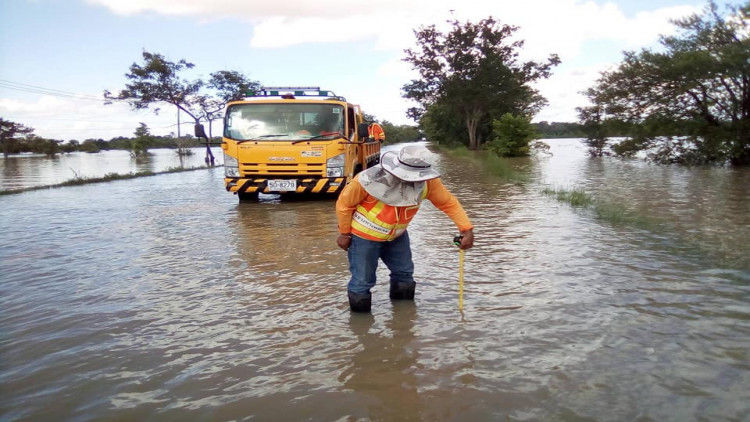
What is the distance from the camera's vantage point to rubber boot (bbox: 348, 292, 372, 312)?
13.0 feet

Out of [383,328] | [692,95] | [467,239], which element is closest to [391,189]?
[467,239]

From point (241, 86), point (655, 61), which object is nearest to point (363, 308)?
point (655, 61)

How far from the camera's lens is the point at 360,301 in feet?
13.0

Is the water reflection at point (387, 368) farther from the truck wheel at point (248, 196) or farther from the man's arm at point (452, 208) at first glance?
the truck wheel at point (248, 196)

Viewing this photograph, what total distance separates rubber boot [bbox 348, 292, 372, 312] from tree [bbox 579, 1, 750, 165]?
17.6 meters

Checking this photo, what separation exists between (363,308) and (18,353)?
2.38 m

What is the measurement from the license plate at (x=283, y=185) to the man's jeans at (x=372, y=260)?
6.38 meters

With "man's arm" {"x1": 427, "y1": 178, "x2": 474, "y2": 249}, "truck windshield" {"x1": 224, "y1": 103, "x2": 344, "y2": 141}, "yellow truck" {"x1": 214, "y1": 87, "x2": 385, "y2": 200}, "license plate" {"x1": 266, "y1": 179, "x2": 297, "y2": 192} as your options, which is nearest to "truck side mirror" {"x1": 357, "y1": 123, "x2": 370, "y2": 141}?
"yellow truck" {"x1": 214, "y1": 87, "x2": 385, "y2": 200}

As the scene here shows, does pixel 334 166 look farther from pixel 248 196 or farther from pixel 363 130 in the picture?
pixel 248 196

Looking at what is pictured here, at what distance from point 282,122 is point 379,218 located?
7259mm

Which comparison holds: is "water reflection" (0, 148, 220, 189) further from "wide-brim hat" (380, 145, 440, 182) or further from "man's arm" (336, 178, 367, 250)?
"wide-brim hat" (380, 145, 440, 182)

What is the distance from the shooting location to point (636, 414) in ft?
8.23

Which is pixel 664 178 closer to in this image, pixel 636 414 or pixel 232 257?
pixel 232 257

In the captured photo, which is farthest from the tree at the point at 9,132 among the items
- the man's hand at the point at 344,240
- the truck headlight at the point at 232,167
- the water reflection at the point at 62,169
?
the man's hand at the point at 344,240
